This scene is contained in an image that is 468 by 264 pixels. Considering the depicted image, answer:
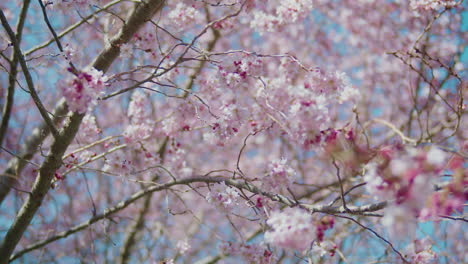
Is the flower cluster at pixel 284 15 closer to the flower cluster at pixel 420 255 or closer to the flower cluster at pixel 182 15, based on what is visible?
the flower cluster at pixel 182 15

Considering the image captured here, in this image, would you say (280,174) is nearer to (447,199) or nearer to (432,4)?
(447,199)

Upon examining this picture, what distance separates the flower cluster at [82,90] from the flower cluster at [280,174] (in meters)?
1.12

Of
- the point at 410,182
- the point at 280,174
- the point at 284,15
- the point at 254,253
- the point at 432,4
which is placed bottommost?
the point at 410,182

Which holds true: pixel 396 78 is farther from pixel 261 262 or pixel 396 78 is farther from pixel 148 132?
pixel 261 262

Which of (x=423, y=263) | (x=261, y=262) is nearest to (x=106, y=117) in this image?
(x=261, y=262)

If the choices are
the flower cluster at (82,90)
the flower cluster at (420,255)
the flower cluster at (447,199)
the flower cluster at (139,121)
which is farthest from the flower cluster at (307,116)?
the flower cluster at (139,121)

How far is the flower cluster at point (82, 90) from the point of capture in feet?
6.62

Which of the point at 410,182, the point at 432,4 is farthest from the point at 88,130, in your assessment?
the point at 432,4

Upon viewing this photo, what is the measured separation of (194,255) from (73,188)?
2.20m

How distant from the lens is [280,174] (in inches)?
101

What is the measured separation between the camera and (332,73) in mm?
2670

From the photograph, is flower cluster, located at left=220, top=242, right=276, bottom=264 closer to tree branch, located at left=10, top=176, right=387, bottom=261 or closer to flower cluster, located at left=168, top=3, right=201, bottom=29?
tree branch, located at left=10, top=176, right=387, bottom=261

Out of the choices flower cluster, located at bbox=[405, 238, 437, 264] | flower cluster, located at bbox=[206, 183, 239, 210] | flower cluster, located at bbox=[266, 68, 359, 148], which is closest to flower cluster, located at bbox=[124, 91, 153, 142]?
flower cluster, located at bbox=[206, 183, 239, 210]

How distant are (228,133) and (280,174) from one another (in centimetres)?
48
